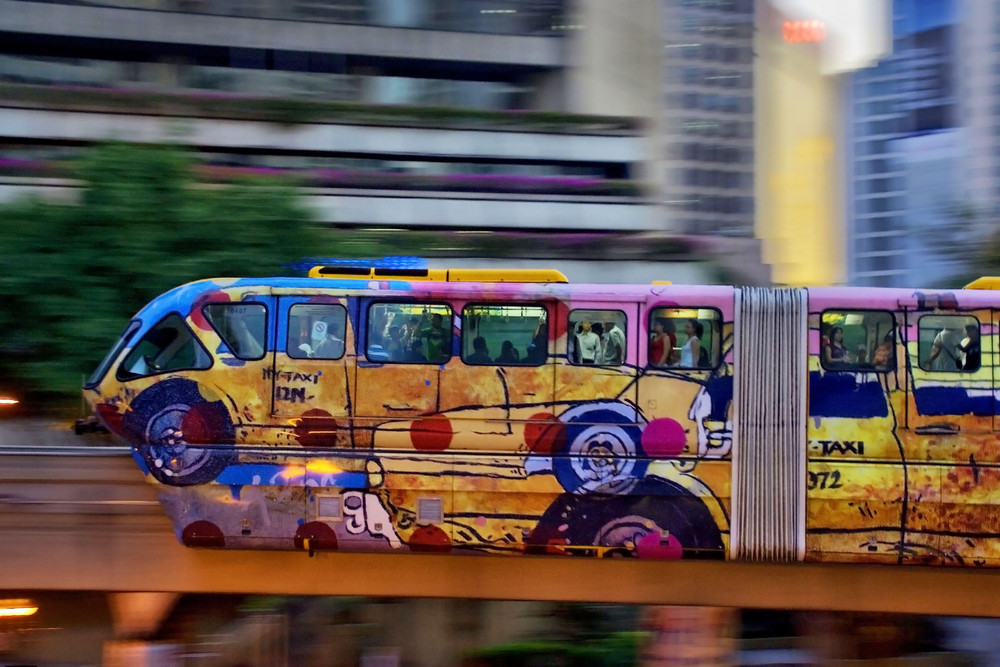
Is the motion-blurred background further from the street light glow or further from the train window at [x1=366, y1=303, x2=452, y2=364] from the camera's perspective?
the train window at [x1=366, y1=303, x2=452, y2=364]

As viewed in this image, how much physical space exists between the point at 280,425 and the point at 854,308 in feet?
18.7

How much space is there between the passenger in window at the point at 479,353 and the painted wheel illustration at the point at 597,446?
0.92 m

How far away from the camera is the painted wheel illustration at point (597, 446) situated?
10000 millimetres

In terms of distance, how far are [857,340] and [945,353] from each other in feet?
2.71

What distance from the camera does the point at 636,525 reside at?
33.0 ft

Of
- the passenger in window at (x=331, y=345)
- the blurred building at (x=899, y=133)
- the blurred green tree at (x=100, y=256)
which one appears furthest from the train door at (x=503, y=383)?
the blurred building at (x=899, y=133)

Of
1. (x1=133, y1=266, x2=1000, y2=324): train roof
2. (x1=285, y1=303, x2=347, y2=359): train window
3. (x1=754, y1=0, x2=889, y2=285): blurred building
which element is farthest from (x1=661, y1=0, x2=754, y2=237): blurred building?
(x1=285, y1=303, x2=347, y2=359): train window

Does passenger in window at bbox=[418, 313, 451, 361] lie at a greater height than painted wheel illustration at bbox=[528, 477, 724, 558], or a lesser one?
greater

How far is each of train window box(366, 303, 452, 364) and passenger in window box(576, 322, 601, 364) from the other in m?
1.28

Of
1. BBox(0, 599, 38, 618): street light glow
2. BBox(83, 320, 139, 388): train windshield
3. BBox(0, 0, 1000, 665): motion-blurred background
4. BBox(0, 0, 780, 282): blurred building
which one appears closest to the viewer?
BBox(83, 320, 139, 388): train windshield

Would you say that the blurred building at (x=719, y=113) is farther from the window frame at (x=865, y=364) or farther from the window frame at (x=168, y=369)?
the window frame at (x=168, y=369)

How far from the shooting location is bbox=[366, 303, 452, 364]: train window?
10188mm

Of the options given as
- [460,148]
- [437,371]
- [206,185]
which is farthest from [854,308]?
[460,148]

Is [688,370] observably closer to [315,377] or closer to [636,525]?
[636,525]
